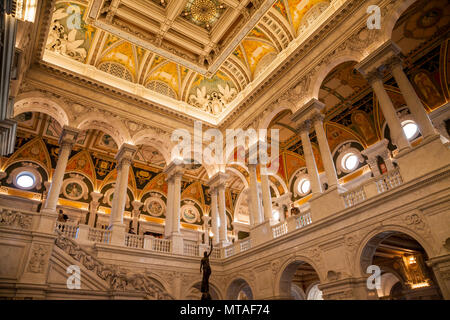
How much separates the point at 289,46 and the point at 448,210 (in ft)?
32.8

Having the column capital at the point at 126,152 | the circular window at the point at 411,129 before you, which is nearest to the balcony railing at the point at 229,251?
the column capital at the point at 126,152

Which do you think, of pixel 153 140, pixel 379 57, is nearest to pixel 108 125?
pixel 153 140

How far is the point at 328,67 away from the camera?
41.9ft

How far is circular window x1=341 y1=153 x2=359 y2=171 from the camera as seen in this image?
17328 mm

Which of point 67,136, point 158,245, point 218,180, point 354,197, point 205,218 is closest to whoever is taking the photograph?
point 354,197

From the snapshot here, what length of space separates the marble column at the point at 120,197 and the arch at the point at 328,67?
873cm

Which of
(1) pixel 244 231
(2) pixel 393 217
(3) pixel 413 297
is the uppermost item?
(1) pixel 244 231

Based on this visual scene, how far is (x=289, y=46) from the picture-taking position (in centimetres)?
1505

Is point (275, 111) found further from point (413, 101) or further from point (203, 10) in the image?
point (413, 101)

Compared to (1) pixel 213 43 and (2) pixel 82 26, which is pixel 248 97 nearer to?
(1) pixel 213 43

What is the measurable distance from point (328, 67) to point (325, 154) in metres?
3.56

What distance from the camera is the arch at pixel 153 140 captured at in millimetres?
16156
